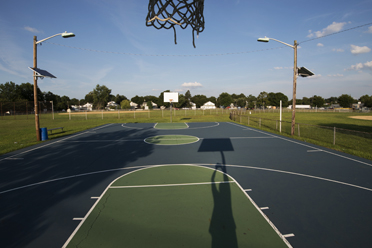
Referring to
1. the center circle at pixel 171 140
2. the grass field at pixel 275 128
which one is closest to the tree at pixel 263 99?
the grass field at pixel 275 128

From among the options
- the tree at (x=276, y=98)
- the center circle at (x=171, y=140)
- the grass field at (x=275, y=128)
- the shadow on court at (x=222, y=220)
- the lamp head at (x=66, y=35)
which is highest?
the tree at (x=276, y=98)

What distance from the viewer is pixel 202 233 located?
3.93 m

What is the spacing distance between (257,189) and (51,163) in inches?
346

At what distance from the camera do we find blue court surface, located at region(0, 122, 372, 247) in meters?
4.05

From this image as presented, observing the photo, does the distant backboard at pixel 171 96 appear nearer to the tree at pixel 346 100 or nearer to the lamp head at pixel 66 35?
the lamp head at pixel 66 35

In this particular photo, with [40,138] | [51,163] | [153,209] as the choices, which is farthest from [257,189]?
[40,138]

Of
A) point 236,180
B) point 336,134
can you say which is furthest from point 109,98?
point 236,180

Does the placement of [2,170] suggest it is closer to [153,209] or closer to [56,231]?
[56,231]

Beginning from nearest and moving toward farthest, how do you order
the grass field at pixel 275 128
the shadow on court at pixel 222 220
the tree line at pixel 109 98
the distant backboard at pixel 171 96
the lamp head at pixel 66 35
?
the shadow on court at pixel 222 220
the grass field at pixel 275 128
the lamp head at pixel 66 35
the distant backboard at pixel 171 96
the tree line at pixel 109 98

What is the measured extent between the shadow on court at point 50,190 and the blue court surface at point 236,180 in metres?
0.02

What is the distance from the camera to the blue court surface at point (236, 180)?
405 centimetres

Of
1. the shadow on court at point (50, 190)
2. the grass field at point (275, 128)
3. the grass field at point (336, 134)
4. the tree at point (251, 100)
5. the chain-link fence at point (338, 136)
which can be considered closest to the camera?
the shadow on court at point (50, 190)

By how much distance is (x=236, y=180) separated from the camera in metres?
6.72

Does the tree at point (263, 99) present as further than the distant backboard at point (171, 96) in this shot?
Yes
